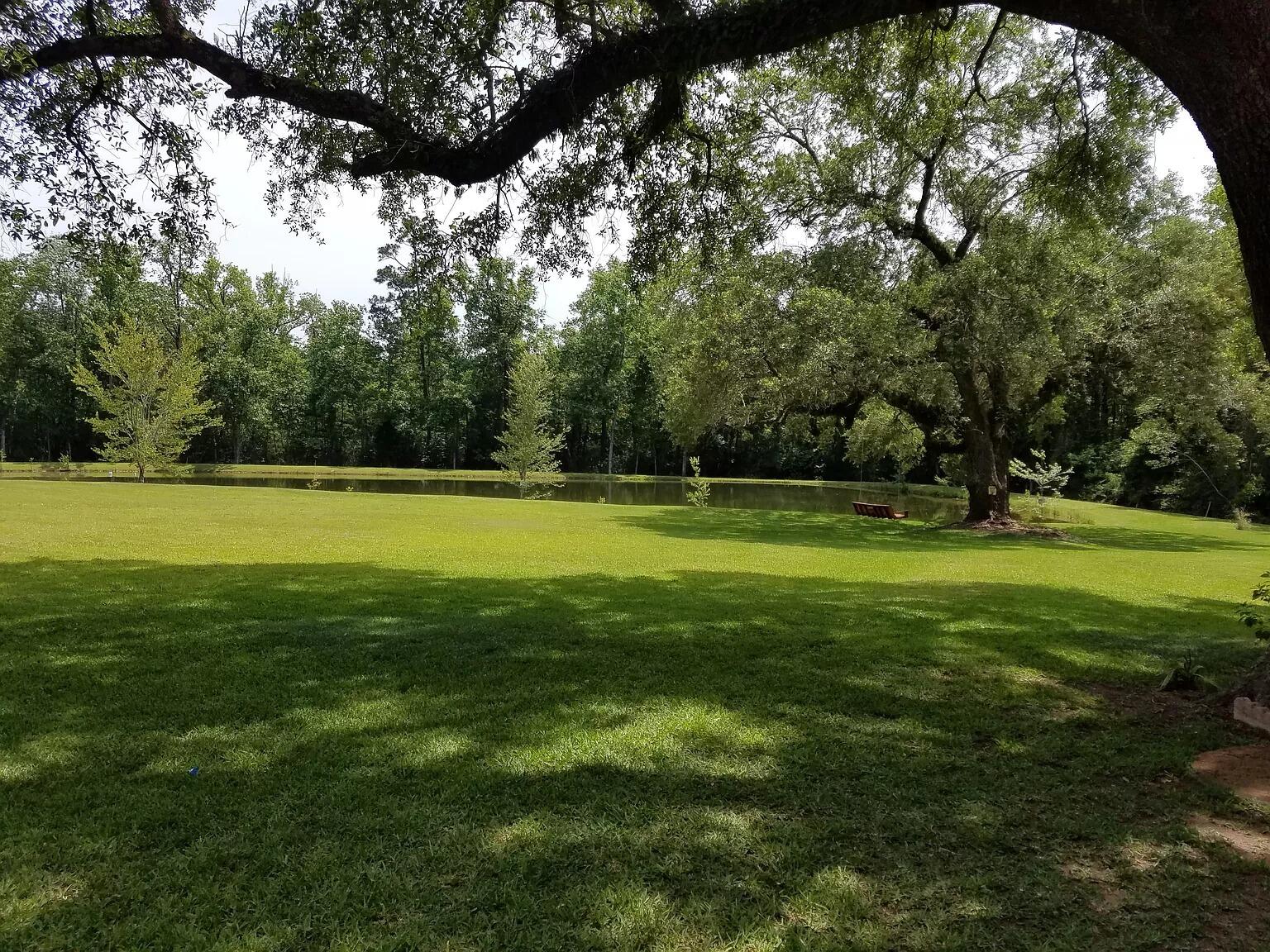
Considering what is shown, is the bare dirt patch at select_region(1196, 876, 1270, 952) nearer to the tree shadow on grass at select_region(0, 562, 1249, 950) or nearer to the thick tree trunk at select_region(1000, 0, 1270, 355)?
the tree shadow on grass at select_region(0, 562, 1249, 950)

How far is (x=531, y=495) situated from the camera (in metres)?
34.7

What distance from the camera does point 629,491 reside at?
136 feet

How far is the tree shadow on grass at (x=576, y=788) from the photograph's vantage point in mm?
2414

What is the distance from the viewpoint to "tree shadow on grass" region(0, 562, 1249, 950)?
7.92 feet

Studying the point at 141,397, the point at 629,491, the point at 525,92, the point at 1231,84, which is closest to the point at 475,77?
the point at 525,92

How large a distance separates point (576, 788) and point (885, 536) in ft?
56.4

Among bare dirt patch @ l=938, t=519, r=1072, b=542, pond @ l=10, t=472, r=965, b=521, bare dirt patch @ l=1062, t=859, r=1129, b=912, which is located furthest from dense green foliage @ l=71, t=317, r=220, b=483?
bare dirt patch @ l=1062, t=859, r=1129, b=912

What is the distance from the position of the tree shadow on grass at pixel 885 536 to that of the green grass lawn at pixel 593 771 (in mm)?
8483

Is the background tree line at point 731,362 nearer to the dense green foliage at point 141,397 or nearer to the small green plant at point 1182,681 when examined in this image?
the small green plant at point 1182,681

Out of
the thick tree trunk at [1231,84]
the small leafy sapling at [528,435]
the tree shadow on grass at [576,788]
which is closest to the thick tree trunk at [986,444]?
the tree shadow on grass at [576,788]

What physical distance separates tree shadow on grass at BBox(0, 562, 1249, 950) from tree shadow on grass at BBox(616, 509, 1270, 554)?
10588 millimetres

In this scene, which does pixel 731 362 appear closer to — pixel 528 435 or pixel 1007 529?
pixel 1007 529

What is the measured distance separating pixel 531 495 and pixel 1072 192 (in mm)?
27943

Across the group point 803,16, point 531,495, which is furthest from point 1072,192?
point 531,495
